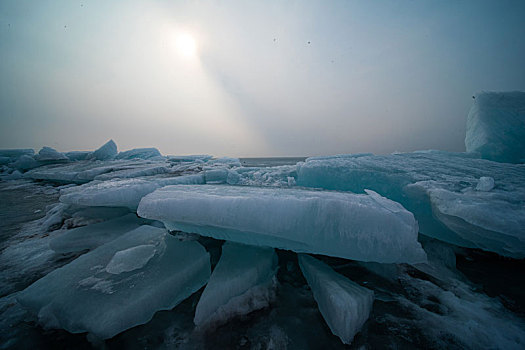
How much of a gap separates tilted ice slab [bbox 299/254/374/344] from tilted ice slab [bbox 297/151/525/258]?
114 cm

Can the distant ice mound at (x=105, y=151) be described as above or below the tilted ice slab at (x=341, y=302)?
above

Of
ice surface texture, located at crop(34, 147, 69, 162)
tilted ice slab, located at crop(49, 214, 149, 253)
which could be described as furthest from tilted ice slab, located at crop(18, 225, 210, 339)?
ice surface texture, located at crop(34, 147, 69, 162)

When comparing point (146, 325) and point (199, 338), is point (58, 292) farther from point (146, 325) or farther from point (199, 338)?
point (199, 338)

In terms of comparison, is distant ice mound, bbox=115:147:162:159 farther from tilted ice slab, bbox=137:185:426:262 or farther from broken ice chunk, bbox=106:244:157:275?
tilted ice slab, bbox=137:185:426:262

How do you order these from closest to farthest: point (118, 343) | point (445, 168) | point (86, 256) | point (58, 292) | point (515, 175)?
point (118, 343), point (58, 292), point (86, 256), point (515, 175), point (445, 168)

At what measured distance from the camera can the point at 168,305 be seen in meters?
1.04

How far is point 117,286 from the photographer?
1012 millimetres

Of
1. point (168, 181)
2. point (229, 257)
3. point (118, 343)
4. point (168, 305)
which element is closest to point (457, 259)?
point (229, 257)

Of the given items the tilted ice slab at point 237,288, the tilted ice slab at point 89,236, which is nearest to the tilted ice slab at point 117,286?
the tilted ice slab at point 237,288

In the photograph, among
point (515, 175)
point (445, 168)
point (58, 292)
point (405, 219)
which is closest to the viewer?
point (58, 292)

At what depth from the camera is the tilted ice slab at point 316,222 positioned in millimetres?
1052

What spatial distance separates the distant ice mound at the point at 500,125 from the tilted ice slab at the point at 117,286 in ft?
24.9

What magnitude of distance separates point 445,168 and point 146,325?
377 centimetres

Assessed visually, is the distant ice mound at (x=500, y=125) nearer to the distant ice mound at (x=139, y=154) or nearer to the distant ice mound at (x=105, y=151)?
the distant ice mound at (x=105, y=151)
